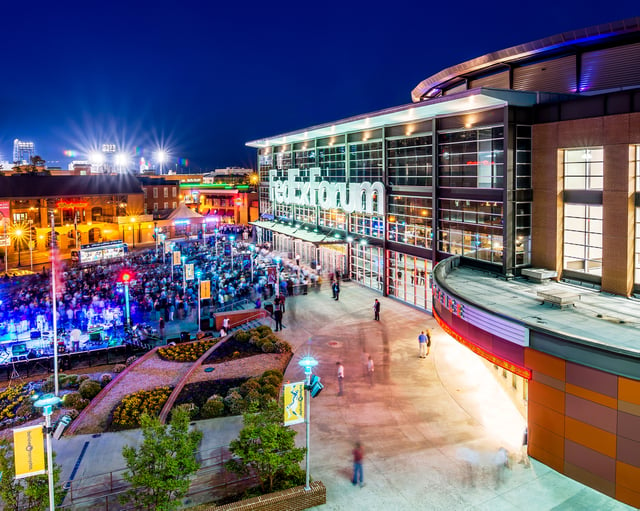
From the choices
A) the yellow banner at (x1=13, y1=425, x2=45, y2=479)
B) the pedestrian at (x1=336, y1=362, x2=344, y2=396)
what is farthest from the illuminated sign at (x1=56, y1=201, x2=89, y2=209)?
the yellow banner at (x1=13, y1=425, x2=45, y2=479)

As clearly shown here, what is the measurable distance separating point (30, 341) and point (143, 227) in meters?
48.7

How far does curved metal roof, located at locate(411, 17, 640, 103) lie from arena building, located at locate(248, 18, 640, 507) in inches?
3.2

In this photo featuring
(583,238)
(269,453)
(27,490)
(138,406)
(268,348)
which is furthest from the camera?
(268,348)

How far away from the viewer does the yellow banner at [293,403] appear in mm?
13094

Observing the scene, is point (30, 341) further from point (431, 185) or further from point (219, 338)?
point (431, 185)

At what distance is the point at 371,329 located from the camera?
93.2ft

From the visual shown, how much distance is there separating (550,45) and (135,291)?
30311 millimetres

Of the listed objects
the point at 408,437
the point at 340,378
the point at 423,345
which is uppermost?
the point at 423,345

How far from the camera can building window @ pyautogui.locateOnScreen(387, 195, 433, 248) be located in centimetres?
3244

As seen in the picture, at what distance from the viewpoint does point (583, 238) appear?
22797 mm

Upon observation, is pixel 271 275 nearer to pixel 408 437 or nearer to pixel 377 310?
pixel 377 310

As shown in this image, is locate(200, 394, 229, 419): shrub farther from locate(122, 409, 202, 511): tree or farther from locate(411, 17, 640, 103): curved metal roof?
locate(411, 17, 640, 103): curved metal roof

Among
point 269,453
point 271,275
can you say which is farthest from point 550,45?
point 271,275

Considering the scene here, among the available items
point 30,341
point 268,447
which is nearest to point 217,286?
point 30,341
